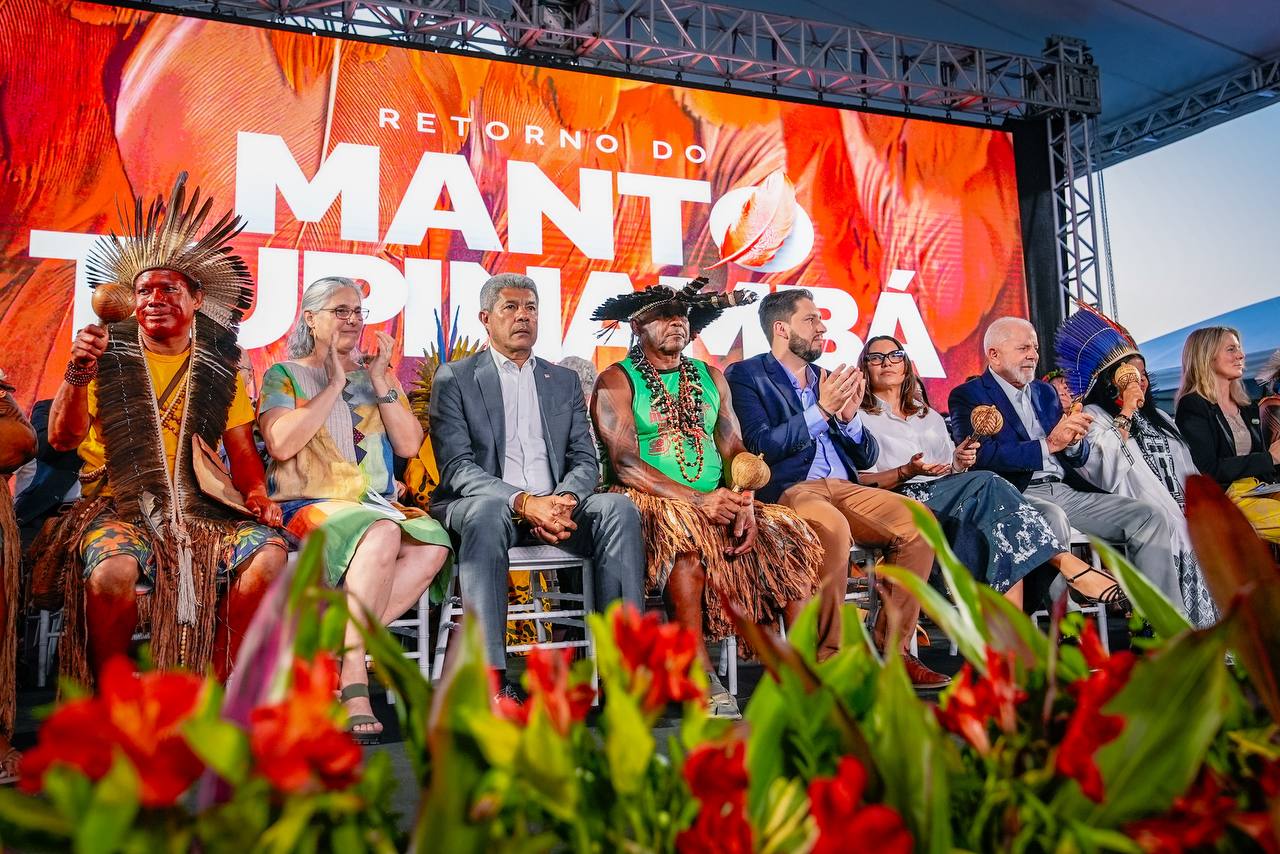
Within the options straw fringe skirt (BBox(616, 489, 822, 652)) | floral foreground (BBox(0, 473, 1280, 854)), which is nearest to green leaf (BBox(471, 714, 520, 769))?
floral foreground (BBox(0, 473, 1280, 854))

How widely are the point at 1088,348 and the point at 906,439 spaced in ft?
3.65

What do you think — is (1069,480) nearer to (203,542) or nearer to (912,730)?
(203,542)

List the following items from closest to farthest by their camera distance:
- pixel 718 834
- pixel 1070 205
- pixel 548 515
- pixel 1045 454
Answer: pixel 718 834 → pixel 548 515 → pixel 1045 454 → pixel 1070 205

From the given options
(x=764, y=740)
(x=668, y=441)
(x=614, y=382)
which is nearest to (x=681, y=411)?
(x=668, y=441)

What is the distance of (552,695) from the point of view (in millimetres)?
529

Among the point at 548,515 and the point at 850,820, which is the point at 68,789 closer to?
the point at 850,820

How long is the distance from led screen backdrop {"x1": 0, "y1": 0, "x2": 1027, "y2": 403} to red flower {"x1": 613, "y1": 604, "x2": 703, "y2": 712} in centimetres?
500

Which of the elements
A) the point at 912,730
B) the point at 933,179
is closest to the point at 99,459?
the point at 912,730

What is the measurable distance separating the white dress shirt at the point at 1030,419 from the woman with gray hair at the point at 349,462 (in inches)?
93.4

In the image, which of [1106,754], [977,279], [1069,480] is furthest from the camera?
[977,279]

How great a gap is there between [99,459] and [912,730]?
109 inches

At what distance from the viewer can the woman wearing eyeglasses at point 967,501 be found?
3.40 metres

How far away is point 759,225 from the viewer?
6.11 m

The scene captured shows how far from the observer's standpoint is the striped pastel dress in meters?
2.76
